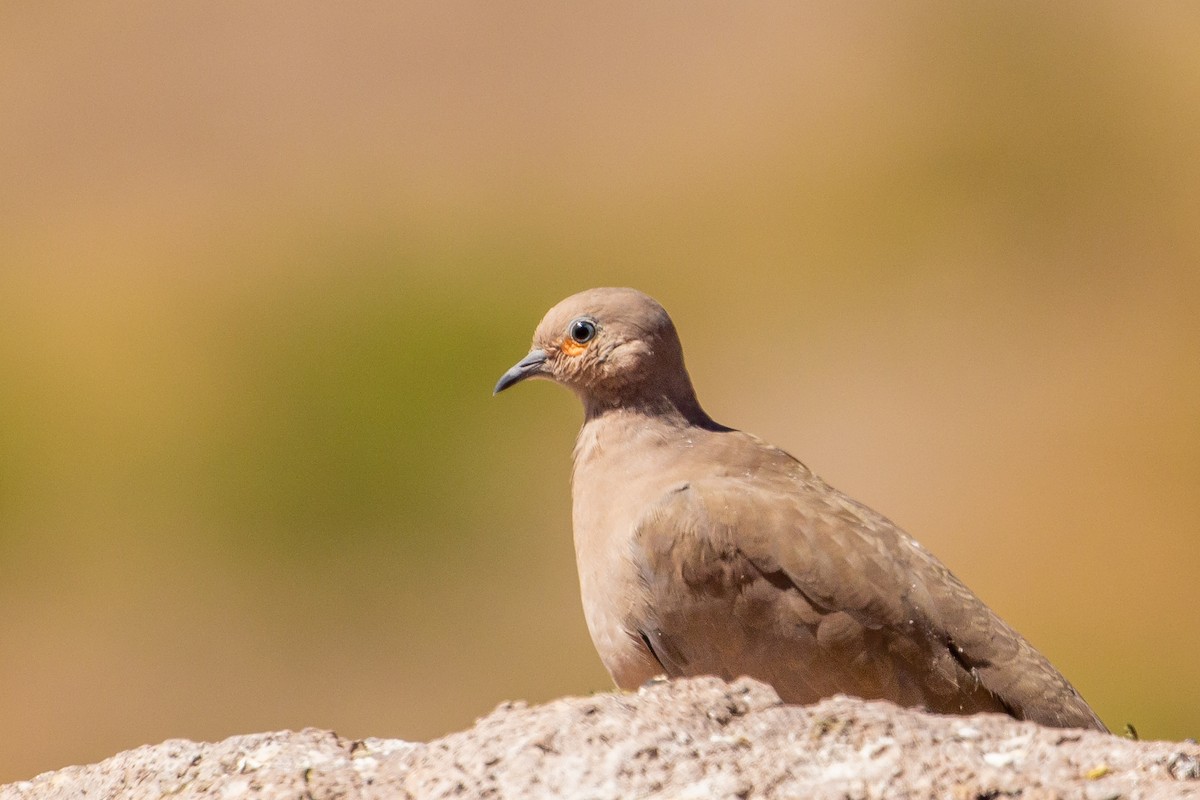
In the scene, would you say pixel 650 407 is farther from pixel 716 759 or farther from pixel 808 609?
pixel 716 759

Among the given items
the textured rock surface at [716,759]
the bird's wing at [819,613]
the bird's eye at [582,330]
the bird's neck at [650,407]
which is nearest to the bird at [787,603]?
the bird's wing at [819,613]

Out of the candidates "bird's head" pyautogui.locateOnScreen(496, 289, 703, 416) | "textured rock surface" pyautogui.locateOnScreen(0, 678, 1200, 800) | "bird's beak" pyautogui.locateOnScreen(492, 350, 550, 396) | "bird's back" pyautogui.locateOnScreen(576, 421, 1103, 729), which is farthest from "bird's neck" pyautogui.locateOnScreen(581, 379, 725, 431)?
"textured rock surface" pyautogui.locateOnScreen(0, 678, 1200, 800)

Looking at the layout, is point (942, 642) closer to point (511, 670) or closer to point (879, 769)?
point (879, 769)

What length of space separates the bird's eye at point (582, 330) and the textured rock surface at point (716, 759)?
7.47ft

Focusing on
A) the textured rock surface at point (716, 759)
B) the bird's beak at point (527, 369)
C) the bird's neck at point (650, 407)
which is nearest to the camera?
the textured rock surface at point (716, 759)

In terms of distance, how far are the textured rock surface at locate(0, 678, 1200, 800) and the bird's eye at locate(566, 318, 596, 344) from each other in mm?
2278

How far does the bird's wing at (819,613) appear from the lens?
5.76 m

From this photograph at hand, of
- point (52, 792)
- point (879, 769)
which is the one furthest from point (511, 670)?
point (879, 769)

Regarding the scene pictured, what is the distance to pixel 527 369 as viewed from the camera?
268 inches

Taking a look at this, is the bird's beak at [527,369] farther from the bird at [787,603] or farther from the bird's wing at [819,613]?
the bird's wing at [819,613]

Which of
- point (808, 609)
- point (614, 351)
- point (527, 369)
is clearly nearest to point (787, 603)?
point (808, 609)

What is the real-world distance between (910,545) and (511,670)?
10389 millimetres

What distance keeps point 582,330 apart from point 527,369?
0.29m

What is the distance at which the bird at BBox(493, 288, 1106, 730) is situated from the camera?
5.76 metres
